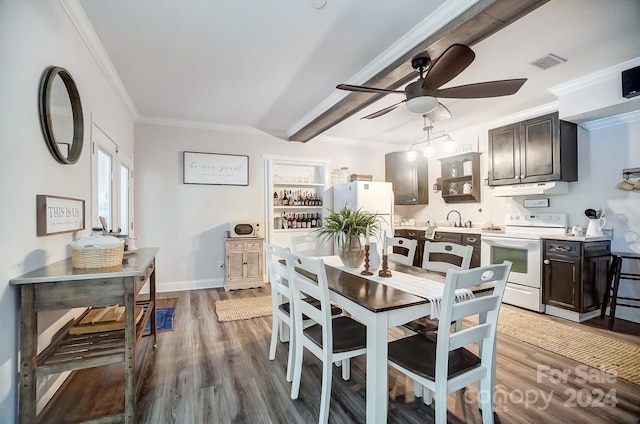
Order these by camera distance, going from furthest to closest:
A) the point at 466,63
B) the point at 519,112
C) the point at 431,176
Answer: the point at 431,176
the point at 519,112
the point at 466,63

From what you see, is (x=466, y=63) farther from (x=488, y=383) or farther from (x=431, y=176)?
(x=431, y=176)

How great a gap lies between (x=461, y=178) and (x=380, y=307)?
433cm

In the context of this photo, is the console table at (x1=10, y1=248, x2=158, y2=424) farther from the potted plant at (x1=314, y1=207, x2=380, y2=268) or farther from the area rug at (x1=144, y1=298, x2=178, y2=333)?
the potted plant at (x1=314, y1=207, x2=380, y2=268)

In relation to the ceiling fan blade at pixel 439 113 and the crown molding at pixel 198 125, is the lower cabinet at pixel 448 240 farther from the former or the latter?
the crown molding at pixel 198 125

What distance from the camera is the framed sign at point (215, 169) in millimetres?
4523

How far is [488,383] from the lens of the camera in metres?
1.50

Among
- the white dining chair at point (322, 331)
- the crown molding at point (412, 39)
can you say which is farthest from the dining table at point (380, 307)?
the crown molding at point (412, 39)

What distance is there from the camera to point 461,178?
4.98 metres

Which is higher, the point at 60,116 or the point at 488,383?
the point at 60,116

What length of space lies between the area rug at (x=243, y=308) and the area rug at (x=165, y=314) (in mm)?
493

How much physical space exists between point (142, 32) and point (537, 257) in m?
4.56

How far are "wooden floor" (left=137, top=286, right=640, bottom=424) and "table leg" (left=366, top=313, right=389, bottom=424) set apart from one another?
386 millimetres

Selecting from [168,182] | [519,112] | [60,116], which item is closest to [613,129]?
[519,112]

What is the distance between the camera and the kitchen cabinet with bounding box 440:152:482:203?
4.74 m
